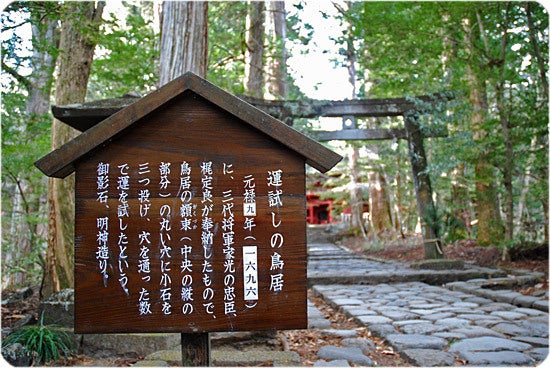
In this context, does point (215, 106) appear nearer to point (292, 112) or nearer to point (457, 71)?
point (292, 112)

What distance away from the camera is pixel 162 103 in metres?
2.53

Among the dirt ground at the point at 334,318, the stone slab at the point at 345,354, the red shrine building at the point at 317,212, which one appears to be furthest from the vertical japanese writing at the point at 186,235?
the red shrine building at the point at 317,212

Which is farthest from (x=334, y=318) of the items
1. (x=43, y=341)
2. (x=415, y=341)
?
(x=43, y=341)

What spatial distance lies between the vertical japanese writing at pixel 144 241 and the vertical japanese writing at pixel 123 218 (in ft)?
0.23

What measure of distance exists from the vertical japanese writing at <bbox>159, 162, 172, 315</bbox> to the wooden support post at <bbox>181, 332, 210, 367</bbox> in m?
0.28

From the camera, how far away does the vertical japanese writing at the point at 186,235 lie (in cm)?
247

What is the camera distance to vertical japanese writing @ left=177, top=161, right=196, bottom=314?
2475 millimetres

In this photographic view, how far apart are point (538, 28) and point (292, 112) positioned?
4.86m

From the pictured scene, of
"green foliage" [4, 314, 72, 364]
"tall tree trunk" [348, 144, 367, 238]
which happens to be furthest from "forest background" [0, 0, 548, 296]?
"tall tree trunk" [348, 144, 367, 238]

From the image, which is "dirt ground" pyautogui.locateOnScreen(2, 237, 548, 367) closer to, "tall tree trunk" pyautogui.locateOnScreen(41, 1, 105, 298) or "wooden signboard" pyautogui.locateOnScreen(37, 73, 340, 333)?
"tall tree trunk" pyautogui.locateOnScreen(41, 1, 105, 298)

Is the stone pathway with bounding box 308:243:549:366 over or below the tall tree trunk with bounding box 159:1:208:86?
below

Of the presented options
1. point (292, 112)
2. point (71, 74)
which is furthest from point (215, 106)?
point (292, 112)

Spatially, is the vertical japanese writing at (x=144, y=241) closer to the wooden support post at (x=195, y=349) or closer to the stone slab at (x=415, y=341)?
the wooden support post at (x=195, y=349)

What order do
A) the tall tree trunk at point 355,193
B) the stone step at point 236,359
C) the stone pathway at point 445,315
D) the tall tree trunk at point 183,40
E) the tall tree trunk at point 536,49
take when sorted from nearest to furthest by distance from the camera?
1. the stone step at point 236,359
2. the stone pathway at point 445,315
3. the tall tree trunk at point 183,40
4. the tall tree trunk at point 536,49
5. the tall tree trunk at point 355,193
